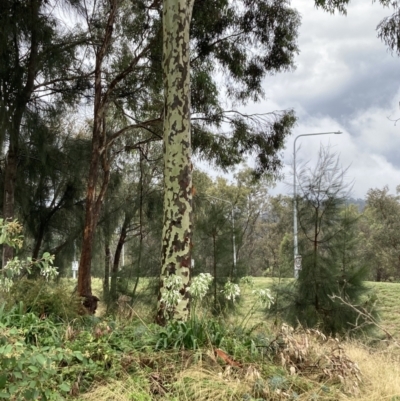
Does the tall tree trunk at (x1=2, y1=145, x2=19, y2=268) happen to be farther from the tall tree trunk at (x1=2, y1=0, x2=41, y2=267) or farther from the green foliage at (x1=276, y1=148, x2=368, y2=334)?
the green foliage at (x1=276, y1=148, x2=368, y2=334)

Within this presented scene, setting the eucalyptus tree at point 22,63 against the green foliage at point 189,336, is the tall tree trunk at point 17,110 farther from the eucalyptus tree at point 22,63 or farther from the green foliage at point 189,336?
the green foliage at point 189,336

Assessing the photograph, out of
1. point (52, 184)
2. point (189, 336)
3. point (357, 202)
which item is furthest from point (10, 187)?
point (357, 202)

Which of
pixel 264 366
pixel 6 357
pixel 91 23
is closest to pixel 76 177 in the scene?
Result: pixel 91 23

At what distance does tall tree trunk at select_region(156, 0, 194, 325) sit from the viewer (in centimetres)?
434

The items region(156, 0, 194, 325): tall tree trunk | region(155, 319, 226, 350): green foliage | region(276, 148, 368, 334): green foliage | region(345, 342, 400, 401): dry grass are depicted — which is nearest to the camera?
region(345, 342, 400, 401): dry grass

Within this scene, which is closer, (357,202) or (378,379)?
(378,379)

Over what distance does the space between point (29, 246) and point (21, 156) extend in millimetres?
2109

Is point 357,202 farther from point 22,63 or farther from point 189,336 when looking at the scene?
point 189,336

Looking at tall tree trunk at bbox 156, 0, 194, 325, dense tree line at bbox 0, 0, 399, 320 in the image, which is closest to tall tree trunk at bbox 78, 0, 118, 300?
dense tree line at bbox 0, 0, 399, 320

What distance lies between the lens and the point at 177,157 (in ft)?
14.5

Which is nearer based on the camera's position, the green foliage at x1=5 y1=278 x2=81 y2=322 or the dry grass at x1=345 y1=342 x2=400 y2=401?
the dry grass at x1=345 y1=342 x2=400 y2=401

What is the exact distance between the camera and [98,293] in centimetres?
966

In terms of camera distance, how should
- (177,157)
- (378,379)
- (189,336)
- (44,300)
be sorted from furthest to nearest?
(177,157)
(44,300)
(189,336)
(378,379)

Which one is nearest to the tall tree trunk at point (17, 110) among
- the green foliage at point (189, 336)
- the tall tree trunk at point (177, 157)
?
the tall tree trunk at point (177, 157)
